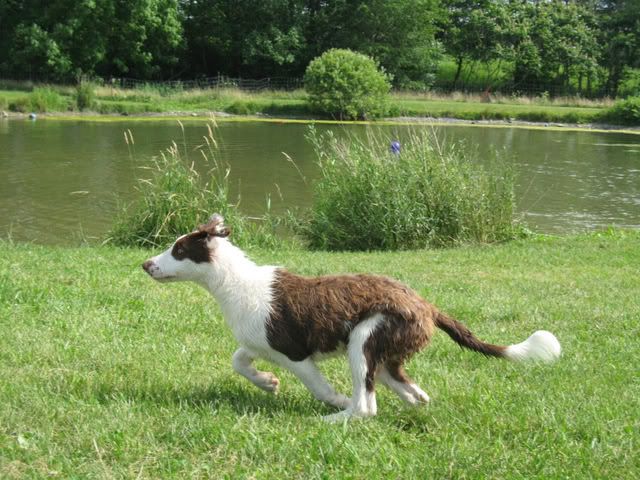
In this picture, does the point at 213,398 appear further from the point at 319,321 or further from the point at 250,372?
the point at 319,321

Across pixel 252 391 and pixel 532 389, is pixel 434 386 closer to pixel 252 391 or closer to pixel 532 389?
pixel 532 389

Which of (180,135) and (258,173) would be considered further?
(180,135)

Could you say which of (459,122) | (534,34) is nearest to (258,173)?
(459,122)

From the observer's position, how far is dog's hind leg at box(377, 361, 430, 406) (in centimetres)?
492

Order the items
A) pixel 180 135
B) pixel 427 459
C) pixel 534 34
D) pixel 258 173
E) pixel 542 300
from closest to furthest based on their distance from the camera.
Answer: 1. pixel 427 459
2. pixel 542 300
3. pixel 258 173
4. pixel 180 135
5. pixel 534 34

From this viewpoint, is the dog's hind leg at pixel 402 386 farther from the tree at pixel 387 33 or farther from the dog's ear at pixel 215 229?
the tree at pixel 387 33

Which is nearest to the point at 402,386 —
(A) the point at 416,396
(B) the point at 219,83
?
(A) the point at 416,396

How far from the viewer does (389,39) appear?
62.7 m

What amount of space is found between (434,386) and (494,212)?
30.1 feet

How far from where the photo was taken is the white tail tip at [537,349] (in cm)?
507

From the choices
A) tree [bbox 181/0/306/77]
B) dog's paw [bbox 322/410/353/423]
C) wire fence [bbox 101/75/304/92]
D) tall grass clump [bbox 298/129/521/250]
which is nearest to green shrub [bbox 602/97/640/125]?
wire fence [bbox 101/75/304/92]

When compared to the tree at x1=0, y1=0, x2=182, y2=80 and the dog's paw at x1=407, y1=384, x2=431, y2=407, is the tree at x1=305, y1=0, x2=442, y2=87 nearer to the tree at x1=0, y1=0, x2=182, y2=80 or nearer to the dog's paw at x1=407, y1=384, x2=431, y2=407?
the tree at x1=0, y1=0, x2=182, y2=80

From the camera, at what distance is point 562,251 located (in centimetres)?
1225

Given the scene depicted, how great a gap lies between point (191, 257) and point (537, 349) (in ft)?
7.81
